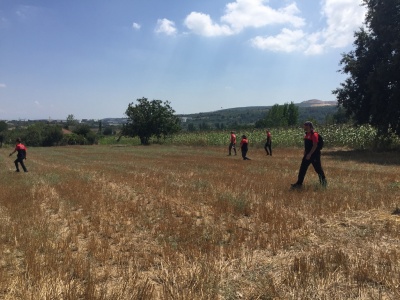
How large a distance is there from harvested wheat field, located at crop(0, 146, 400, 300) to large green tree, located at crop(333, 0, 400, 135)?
55.1ft

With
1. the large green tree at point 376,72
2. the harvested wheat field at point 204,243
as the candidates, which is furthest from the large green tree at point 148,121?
the harvested wheat field at point 204,243

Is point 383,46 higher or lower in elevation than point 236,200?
higher

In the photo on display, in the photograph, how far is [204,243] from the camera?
5.68 metres

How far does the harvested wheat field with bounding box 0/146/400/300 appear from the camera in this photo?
13.2 ft

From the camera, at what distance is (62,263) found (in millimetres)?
4891

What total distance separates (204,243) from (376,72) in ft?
79.2

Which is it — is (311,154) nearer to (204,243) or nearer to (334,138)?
(204,243)

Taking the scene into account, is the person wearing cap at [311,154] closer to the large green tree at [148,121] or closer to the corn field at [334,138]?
the corn field at [334,138]

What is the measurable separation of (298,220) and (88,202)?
559 cm

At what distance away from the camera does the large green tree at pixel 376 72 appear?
80.7 ft

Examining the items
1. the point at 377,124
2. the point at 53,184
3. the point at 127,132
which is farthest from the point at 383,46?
the point at 127,132

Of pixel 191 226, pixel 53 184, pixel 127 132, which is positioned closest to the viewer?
pixel 191 226

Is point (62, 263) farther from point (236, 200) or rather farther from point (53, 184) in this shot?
point (53, 184)

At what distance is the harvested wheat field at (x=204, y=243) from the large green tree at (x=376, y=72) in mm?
16799
